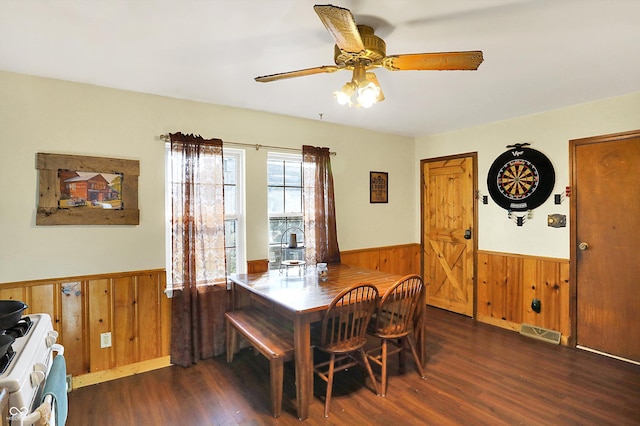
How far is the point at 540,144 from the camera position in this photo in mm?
3469

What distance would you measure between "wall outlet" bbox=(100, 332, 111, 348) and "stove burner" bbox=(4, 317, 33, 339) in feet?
4.25

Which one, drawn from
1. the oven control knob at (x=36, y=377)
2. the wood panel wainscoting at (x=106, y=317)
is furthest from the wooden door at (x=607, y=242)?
the oven control knob at (x=36, y=377)

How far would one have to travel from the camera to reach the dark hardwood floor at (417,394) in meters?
2.17

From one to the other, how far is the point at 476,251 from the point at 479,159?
3.63 feet

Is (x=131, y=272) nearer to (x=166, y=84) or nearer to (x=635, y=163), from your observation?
(x=166, y=84)

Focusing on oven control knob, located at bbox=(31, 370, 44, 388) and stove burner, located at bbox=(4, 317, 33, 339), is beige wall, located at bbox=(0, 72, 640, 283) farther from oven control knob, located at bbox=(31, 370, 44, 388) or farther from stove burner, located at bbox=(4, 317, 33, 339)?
oven control knob, located at bbox=(31, 370, 44, 388)

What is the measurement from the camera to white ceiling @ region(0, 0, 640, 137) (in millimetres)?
1660

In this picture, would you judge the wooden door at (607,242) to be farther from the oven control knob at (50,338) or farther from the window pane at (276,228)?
the oven control knob at (50,338)

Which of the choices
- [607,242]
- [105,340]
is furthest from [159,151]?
[607,242]

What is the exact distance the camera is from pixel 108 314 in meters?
2.69

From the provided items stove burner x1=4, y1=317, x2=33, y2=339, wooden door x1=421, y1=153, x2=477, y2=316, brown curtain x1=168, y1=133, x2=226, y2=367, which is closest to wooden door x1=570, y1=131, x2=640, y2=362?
wooden door x1=421, y1=153, x2=477, y2=316

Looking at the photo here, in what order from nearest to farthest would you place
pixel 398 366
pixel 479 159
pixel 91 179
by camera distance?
pixel 91 179, pixel 398 366, pixel 479 159

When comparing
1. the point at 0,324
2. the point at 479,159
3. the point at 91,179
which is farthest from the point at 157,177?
the point at 479,159

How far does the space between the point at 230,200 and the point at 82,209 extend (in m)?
1.20
